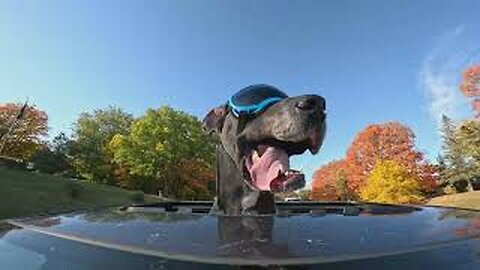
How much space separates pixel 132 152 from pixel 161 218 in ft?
242

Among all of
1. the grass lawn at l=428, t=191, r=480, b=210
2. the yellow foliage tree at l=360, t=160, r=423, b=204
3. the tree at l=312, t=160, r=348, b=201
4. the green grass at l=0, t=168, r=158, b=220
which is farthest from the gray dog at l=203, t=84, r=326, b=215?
the tree at l=312, t=160, r=348, b=201

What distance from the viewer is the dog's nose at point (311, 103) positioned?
246 centimetres

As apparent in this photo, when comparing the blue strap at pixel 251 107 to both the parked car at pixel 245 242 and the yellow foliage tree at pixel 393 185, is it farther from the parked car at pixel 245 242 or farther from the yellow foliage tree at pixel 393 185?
the yellow foliage tree at pixel 393 185

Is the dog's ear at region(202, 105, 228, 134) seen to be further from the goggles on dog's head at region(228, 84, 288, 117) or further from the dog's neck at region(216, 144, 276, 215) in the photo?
the goggles on dog's head at region(228, 84, 288, 117)

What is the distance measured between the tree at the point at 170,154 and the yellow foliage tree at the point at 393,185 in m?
20.5

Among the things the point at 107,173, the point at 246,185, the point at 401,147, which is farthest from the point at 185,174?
the point at 246,185

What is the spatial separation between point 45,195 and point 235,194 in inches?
1646

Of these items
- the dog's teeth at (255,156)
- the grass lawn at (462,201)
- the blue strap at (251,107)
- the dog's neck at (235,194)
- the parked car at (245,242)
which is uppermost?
the grass lawn at (462,201)

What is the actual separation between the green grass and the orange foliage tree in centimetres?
3825

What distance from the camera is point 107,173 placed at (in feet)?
273

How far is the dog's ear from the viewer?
131 inches

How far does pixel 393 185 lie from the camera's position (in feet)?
197

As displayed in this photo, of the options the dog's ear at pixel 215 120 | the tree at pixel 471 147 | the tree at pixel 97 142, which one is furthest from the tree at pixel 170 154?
the dog's ear at pixel 215 120

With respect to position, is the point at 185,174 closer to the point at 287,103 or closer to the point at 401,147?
the point at 401,147
